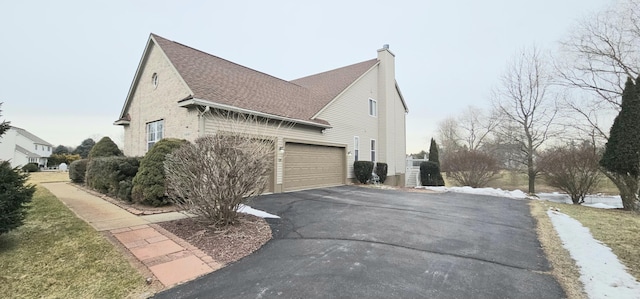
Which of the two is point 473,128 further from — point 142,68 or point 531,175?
point 142,68

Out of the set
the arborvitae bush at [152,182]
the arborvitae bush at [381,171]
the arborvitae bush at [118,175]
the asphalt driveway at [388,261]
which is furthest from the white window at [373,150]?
the arborvitae bush at [118,175]

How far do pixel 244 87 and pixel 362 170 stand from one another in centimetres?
759

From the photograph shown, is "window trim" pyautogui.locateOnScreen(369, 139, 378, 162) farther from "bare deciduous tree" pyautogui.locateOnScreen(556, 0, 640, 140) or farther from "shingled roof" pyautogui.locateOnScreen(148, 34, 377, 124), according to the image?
"bare deciduous tree" pyautogui.locateOnScreen(556, 0, 640, 140)

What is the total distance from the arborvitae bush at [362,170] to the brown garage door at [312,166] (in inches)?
32.8

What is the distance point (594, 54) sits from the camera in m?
14.3

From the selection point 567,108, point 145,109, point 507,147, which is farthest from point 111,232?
point 507,147

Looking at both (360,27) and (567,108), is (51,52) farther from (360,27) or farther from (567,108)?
(567,108)

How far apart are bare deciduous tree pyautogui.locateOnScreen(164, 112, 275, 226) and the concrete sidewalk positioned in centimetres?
75

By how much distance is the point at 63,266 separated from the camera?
3811 mm

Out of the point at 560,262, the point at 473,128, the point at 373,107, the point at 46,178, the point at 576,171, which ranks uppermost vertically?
the point at 473,128

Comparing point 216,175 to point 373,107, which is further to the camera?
point 373,107

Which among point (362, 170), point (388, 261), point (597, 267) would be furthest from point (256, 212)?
point (362, 170)

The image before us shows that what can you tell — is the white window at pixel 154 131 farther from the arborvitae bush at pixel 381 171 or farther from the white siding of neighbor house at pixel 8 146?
the white siding of neighbor house at pixel 8 146

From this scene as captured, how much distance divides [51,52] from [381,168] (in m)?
17.7
